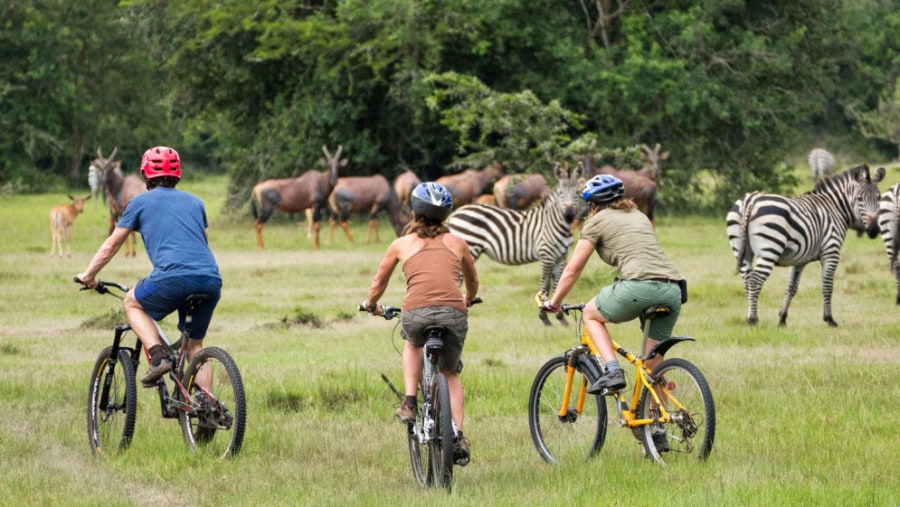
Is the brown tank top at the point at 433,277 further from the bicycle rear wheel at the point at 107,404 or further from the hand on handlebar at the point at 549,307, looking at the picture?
the bicycle rear wheel at the point at 107,404

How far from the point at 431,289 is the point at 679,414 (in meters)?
1.48

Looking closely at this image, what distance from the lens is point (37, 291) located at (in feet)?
70.0

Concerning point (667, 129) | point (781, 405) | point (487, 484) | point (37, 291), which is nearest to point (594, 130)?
point (667, 129)

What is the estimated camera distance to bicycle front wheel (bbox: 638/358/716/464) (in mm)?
7523

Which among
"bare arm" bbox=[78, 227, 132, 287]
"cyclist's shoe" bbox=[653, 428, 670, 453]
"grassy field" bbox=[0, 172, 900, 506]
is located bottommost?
"grassy field" bbox=[0, 172, 900, 506]

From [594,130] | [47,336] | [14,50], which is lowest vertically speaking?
[47,336]

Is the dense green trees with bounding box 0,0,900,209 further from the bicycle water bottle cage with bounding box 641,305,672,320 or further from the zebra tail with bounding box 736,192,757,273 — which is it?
the bicycle water bottle cage with bounding box 641,305,672,320

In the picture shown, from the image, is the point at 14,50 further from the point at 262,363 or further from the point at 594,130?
the point at 262,363

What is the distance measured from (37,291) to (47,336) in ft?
18.5

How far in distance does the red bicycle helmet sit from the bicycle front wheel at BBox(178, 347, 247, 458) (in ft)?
3.77

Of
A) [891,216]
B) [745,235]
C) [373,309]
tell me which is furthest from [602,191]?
[891,216]

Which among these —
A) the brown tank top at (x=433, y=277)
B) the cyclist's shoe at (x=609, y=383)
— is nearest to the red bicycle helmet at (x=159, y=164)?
the brown tank top at (x=433, y=277)

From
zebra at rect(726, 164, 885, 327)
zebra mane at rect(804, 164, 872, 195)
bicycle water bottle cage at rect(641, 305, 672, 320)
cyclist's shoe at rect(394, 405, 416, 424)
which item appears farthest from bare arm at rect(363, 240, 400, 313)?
zebra mane at rect(804, 164, 872, 195)

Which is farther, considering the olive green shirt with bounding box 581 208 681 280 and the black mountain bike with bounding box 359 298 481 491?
the olive green shirt with bounding box 581 208 681 280
